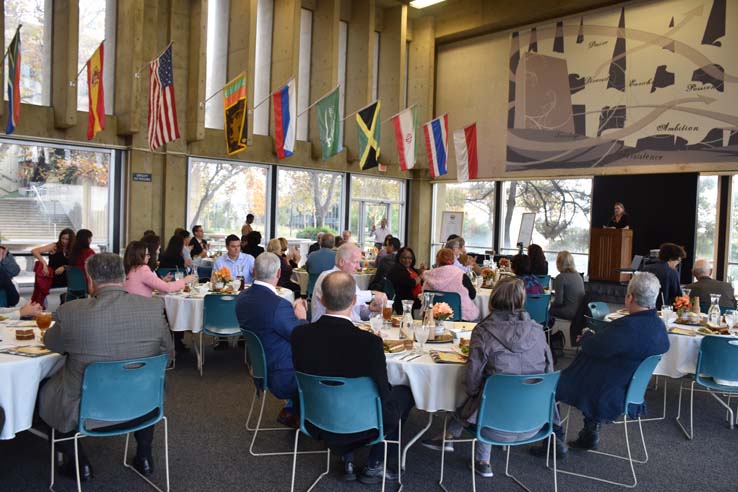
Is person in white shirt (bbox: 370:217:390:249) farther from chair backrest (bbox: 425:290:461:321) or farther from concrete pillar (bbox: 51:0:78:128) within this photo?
chair backrest (bbox: 425:290:461:321)

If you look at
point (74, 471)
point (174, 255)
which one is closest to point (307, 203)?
point (174, 255)

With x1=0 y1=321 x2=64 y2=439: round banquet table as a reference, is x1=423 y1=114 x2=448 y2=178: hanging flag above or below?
→ above

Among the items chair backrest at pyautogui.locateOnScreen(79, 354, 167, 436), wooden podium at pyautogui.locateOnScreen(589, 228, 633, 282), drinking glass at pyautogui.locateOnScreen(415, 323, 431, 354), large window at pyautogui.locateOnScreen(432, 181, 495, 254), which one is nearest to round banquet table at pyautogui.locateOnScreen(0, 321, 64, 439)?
chair backrest at pyautogui.locateOnScreen(79, 354, 167, 436)

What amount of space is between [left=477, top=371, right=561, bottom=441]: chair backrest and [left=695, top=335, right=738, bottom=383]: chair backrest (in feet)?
6.71

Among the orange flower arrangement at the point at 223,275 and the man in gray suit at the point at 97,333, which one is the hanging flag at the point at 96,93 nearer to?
the orange flower arrangement at the point at 223,275

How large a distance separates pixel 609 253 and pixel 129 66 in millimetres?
9934

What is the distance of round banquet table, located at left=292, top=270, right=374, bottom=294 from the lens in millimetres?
9422

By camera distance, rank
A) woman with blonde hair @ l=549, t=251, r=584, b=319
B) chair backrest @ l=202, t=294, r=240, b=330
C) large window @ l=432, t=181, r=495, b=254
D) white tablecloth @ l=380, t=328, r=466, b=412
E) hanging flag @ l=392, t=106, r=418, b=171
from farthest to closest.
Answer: large window @ l=432, t=181, r=495, b=254, hanging flag @ l=392, t=106, r=418, b=171, woman with blonde hair @ l=549, t=251, r=584, b=319, chair backrest @ l=202, t=294, r=240, b=330, white tablecloth @ l=380, t=328, r=466, b=412

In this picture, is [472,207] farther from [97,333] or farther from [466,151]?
[97,333]

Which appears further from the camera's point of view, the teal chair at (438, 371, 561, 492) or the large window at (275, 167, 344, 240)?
the large window at (275, 167, 344, 240)

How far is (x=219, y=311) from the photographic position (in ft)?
19.6

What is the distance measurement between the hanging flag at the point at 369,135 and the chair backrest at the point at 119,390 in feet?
26.8

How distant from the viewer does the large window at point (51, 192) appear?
10.2 metres

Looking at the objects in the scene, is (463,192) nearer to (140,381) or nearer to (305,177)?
(305,177)
